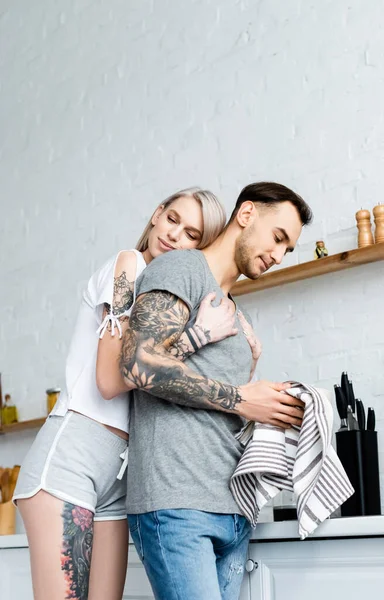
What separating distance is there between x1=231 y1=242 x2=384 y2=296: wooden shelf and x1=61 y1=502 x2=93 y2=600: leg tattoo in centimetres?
135

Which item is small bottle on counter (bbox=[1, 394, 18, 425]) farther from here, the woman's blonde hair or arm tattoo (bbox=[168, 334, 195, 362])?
A: arm tattoo (bbox=[168, 334, 195, 362])

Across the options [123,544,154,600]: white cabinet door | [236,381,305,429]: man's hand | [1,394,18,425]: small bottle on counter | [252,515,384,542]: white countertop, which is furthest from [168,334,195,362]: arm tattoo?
[1,394,18,425]: small bottle on counter

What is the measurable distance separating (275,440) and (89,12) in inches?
127

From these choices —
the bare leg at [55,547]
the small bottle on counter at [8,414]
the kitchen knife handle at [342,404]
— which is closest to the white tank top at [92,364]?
the bare leg at [55,547]

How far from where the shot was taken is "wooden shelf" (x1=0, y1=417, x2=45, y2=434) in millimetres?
3975

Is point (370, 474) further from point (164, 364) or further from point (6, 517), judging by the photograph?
point (6, 517)

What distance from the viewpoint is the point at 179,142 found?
3766 mm

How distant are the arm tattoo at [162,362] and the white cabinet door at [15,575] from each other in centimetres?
129

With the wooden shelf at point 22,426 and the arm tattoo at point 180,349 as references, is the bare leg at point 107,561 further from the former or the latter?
the wooden shelf at point 22,426

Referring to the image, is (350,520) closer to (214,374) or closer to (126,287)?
(214,374)

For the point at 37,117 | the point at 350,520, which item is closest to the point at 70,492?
the point at 350,520

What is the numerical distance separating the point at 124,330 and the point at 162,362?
19cm

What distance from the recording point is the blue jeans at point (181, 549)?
1.75 metres

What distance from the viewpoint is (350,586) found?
198cm
